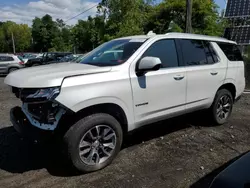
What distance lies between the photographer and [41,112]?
313 cm

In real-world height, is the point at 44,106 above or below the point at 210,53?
below

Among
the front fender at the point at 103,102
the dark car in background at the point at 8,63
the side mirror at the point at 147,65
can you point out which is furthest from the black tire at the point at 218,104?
the dark car in background at the point at 8,63

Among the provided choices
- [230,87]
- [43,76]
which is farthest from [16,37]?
[43,76]

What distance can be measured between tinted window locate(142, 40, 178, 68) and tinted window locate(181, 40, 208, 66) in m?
0.26

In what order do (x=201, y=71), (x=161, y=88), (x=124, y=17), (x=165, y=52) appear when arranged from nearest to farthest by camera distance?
(x=161, y=88) → (x=165, y=52) → (x=201, y=71) → (x=124, y=17)

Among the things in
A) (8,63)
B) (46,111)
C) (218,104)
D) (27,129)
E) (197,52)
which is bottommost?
(8,63)

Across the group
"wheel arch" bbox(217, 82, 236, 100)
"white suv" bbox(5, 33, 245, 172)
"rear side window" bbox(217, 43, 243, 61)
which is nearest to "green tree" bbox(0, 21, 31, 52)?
"rear side window" bbox(217, 43, 243, 61)

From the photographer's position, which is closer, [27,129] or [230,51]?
[27,129]

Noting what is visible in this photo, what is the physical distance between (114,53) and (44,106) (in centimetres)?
149

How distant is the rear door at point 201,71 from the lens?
14.7ft

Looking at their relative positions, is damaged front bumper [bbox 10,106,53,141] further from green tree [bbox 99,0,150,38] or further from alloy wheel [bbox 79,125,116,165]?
green tree [bbox 99,0,150,38]

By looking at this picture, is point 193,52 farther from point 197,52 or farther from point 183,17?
point 183,17

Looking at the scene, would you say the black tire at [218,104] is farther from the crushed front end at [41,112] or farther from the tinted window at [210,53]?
the crushed front end at [41,112]

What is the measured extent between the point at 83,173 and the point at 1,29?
101530 mm
